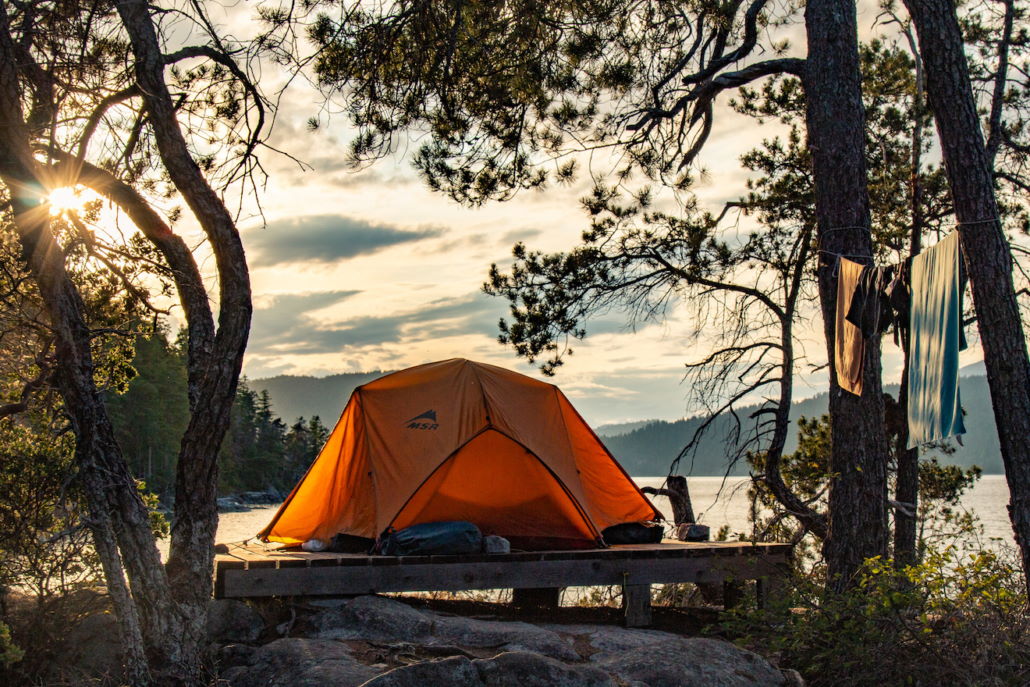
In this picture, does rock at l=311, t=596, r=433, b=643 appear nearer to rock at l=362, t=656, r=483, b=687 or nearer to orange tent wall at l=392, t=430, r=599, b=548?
rock at l=362, t=656, r=483, b=687

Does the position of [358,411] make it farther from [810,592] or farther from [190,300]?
[810,592]

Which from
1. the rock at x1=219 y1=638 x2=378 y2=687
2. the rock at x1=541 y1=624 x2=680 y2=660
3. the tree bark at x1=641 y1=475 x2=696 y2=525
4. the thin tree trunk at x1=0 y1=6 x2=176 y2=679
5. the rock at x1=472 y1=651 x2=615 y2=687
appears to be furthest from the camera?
the tree bark at x1=641 y1=475 x2=696 y2=525

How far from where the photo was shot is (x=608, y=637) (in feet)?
21.6

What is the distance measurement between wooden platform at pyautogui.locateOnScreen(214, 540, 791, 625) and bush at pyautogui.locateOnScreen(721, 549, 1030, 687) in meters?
1.21

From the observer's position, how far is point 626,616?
7449mm

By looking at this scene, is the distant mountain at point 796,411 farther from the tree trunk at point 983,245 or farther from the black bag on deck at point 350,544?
the black bag on deck at point 350,544

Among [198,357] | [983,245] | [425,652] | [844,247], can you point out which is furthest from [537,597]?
[983,245]

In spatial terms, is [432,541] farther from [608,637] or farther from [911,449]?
[911,449]

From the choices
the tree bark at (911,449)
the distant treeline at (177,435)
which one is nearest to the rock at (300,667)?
the tree bark at (911,449)

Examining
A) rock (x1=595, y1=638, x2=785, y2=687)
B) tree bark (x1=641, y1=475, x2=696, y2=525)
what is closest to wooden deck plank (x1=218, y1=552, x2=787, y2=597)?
rock (x1=595, y1=638, x2=785, y2=687)

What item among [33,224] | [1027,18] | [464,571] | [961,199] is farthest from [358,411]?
[1027,18]

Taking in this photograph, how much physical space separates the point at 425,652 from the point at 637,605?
7.55ft

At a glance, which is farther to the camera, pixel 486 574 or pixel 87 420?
pixel 486 574

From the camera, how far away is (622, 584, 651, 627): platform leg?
746 centimetres
